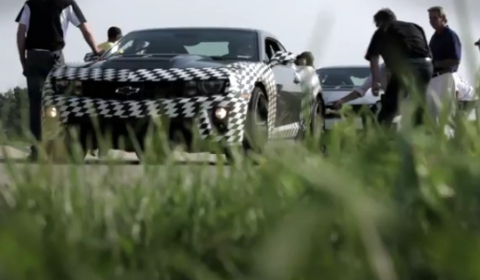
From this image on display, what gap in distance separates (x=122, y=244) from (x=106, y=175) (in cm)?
40

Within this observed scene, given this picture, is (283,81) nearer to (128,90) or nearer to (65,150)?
(128,90)

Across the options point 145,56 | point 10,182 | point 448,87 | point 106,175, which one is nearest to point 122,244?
point 10,182

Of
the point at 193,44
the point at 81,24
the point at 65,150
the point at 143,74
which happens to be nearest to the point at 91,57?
the point at 81,24

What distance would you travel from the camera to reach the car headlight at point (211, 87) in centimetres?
782

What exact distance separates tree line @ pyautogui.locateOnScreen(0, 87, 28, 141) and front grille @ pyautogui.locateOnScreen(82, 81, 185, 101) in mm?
5507

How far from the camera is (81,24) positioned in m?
9.17

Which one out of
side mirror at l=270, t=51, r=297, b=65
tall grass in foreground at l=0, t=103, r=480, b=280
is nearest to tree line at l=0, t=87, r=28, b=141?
tall grass in foreground at l=0, t=103, r=480, b=280

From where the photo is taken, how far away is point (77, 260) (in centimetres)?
140

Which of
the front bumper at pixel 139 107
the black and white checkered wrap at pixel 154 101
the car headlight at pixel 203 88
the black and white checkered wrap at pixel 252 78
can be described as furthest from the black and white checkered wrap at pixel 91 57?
the car headlight at pixel 203 88

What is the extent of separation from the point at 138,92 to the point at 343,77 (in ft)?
28.7

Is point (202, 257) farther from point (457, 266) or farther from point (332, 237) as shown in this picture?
point (457, 266)

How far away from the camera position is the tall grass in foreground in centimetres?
107

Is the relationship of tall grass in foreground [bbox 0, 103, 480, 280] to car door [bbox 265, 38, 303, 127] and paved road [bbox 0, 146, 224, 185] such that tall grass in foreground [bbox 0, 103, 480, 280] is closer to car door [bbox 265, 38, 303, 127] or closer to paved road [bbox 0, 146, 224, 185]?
paved road [bbox 0, 146, 224, 185]

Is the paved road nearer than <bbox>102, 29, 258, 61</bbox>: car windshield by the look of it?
Yes
